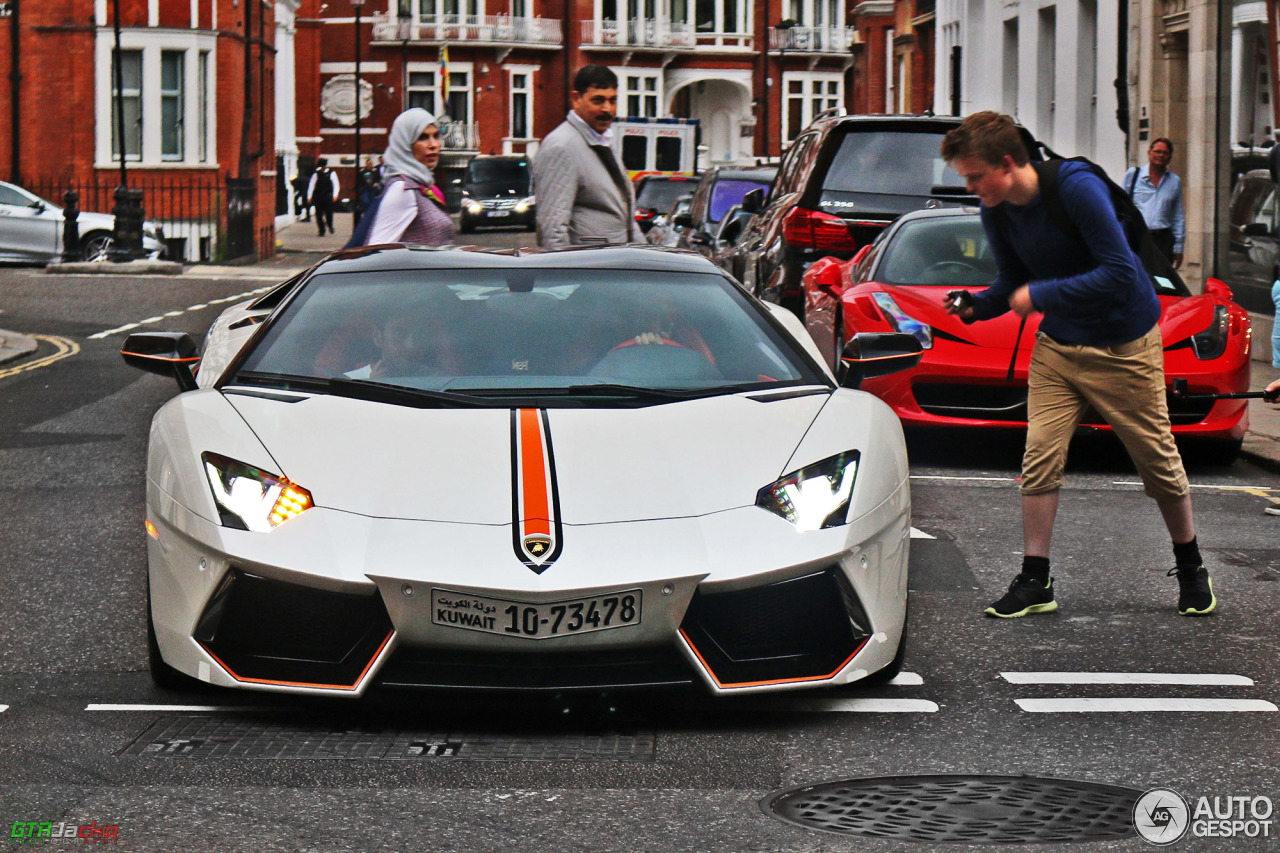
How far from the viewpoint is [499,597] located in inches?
179

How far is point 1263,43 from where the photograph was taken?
19859 millimetres

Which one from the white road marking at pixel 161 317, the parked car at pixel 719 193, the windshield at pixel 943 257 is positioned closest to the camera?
the windshield at pixel 943 257

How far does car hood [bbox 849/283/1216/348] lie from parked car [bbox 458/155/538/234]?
41974 mm

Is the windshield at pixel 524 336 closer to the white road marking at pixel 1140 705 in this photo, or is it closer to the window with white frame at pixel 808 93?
the white road marking at pixel 1140 705

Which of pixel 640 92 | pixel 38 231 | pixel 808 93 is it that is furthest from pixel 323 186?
pixel 808 93

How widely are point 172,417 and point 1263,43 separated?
671 inches

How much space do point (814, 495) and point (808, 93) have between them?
82176 mm

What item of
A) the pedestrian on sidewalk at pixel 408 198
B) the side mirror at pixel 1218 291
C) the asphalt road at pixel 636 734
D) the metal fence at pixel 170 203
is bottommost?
the asphalt road at pixel 636 734

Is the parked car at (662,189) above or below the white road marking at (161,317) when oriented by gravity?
above

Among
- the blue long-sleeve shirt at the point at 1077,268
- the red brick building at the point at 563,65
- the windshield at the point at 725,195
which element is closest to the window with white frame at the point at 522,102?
the red brick building at the point at 563,65

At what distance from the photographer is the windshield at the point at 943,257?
10.6 metres

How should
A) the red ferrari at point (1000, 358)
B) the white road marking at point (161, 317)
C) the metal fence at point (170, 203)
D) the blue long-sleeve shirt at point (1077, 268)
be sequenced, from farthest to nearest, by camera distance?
the metal fence at point (170, 203), the white road marking at point (161, 317), the red ferrari at point (1000, 358), the blue long-sleeve shirt at point (1077, 268)

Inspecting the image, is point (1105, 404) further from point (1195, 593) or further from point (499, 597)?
point (499, 597)

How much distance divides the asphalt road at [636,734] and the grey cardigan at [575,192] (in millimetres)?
2514
